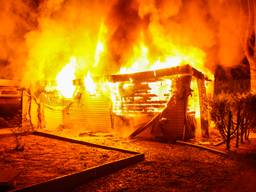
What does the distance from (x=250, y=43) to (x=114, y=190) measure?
1773 cm

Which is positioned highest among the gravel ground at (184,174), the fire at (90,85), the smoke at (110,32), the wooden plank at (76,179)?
the smoke at (110,32)

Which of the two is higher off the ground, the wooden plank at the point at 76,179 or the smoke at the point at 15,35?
the smoke at the point at 15,35

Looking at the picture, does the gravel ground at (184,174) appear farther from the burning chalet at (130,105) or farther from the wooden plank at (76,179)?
the burning chalet at (130,105)

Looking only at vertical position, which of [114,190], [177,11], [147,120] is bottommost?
[114,190]

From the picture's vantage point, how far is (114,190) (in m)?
6.07

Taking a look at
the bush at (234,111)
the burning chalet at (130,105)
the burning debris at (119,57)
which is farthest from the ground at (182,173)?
the burning debris at (119,57)

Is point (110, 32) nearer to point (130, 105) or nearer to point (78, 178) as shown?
point (130, 105)

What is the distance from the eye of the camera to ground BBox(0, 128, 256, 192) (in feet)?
20.9

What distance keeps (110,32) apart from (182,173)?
49.7ft

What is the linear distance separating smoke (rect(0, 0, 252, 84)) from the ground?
8.78m

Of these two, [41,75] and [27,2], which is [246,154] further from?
[27,2]

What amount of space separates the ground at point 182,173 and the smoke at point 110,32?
878 cm

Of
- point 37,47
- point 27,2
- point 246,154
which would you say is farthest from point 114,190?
point 27,2

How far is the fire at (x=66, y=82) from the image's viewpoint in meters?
17.8
